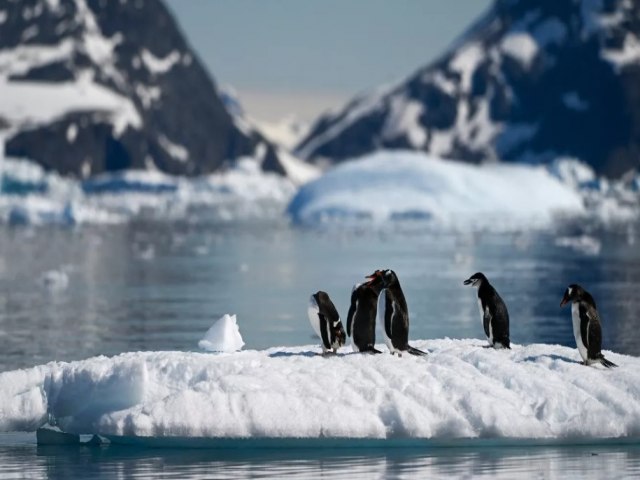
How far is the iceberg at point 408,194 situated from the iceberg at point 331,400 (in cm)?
5311

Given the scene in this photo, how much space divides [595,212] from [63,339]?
231 feet

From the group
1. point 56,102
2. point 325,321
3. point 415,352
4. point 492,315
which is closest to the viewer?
point 415,352

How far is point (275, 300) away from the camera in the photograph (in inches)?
1210

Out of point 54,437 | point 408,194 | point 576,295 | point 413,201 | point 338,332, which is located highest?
point 408,194

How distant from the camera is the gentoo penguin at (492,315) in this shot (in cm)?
1455

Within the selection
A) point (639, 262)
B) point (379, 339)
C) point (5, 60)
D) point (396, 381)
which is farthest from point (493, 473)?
point (5, 60)

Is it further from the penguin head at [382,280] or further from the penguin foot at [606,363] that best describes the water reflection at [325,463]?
the penguin head at [382,280]

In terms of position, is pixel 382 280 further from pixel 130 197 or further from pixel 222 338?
pixel 130 197

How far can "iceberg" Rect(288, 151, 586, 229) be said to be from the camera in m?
67.2

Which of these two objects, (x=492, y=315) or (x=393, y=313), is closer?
(x=393, y=313)

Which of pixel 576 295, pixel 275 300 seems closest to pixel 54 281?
pixel 275 300

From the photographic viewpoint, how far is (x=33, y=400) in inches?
535

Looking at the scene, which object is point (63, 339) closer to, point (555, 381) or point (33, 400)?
point (33, 400)

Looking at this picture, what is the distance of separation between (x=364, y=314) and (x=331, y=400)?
1.36 metres
